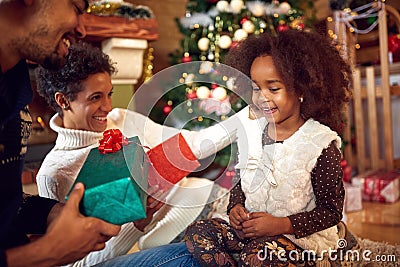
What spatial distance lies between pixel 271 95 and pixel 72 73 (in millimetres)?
609

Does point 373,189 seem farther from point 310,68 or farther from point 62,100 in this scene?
point 62,100

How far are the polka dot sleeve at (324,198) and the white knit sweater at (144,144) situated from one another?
0.95ft

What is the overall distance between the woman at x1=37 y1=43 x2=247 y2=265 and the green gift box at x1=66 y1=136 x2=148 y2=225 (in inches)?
18.3

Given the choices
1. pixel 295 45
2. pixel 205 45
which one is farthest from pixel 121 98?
pixel 295 45

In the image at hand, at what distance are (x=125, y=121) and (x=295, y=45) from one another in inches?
27.1

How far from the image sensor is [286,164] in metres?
1.10

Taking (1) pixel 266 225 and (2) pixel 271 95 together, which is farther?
(2) pixel 271 95

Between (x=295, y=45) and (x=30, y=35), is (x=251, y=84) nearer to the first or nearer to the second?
(x=295, y=45)

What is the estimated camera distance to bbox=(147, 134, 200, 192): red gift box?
1068 millimetres

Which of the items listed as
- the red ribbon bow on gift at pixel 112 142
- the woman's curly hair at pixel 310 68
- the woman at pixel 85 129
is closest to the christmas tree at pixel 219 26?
the woman at pixel 85 129

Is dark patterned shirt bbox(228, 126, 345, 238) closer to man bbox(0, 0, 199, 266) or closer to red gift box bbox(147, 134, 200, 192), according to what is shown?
red gift box bbox(147, 134, 200, 192)

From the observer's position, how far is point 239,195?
3.83 ft

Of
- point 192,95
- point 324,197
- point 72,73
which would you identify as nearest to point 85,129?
point 72,73

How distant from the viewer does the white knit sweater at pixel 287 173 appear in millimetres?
1062
